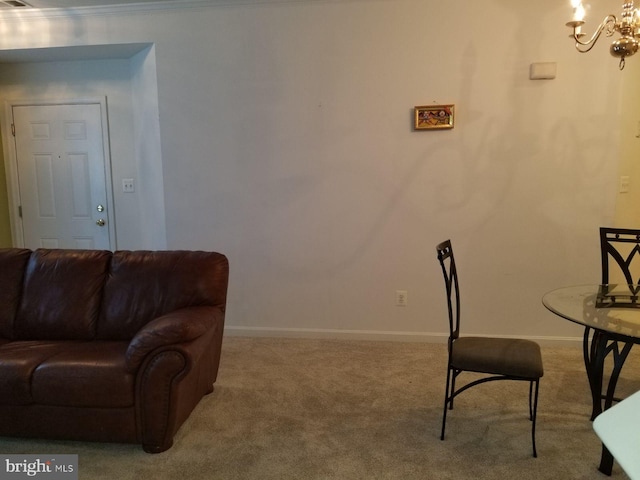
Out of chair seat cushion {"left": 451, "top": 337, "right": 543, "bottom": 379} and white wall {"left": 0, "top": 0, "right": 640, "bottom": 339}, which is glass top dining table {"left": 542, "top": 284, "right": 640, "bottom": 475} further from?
white wall {"left": 0, "top": 0, "right": 640, "bottom": 339}

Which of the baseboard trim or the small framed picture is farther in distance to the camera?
the baseboard trim

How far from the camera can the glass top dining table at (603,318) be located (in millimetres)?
1890

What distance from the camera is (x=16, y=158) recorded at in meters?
4.18

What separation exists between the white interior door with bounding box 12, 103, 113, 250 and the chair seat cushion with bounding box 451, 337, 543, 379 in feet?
11.1

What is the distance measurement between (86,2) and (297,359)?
311cm

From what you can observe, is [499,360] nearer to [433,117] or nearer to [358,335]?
[358,335]

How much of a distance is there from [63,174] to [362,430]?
3.54m

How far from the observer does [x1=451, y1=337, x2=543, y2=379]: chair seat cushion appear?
2068 millimetres

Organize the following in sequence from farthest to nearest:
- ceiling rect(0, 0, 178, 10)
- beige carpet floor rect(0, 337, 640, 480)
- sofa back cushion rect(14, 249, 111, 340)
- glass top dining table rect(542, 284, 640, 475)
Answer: ceiling rect(0, 0, 178, 10) < sofa back cushion rect(14, 249, 111, 340) < beige carpet floor rect(0, 337, 640, 480) < glass top dining table rect(542, 284, 640, 475)

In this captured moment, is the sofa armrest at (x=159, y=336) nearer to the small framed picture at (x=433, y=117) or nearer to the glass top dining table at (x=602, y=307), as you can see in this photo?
the glass top dining table at (x=602, y=307)

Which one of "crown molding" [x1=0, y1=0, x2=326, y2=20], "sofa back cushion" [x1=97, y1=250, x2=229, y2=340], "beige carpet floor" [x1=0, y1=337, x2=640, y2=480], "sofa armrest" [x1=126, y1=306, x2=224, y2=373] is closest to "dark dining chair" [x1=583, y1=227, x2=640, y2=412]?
"beige carpet floor" [x1=0, y1=337, x2=640, y2=480]

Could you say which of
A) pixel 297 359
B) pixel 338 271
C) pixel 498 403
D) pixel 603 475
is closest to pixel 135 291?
pixel 297 359

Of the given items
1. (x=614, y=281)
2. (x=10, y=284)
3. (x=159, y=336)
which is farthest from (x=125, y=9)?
(x=614, y=281)

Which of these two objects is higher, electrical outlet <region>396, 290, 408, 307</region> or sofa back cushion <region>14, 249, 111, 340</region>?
sofa back cushion <region>14, 249, 111, 340</region>
